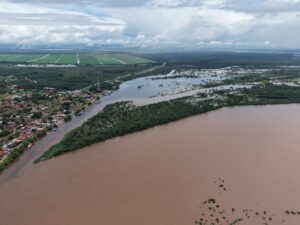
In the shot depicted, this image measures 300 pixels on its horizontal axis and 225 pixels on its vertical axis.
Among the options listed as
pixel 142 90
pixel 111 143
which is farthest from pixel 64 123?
pixel 142 90

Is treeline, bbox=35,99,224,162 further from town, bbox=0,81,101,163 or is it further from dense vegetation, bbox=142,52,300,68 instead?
dense vegetation, bbox=142,52,300,68

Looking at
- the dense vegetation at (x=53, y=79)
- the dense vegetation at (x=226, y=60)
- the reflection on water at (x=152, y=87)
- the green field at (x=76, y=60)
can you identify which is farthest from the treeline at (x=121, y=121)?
the green field at (x=76, y=60)

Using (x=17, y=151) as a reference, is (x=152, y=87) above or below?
below

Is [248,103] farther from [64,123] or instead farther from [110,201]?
[110,201]

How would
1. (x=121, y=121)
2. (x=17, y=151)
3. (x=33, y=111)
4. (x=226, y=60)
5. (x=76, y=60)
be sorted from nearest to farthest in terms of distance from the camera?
1. (x=17, y=151)
2. (x=121, y=121)
3. (x=33, y=111)
4. (x=76, y=60)
5. (x=226, y=60)

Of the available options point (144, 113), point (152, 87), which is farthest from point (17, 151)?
point (152, 87)

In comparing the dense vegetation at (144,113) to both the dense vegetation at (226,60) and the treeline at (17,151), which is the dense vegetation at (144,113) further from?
the dense vegetation at (226,60)

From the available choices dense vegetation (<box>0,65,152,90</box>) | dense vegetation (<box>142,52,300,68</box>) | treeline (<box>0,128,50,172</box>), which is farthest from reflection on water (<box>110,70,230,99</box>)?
dense vegetation (<box>142,52,300,68</box>)

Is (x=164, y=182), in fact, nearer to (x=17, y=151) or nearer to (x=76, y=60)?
(x=17, y=151)
